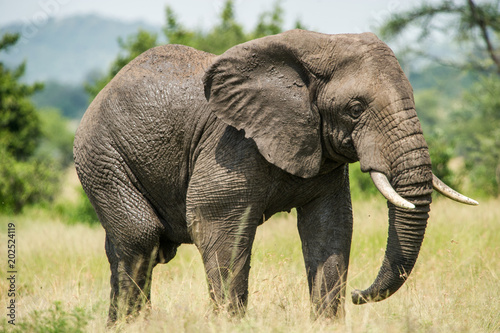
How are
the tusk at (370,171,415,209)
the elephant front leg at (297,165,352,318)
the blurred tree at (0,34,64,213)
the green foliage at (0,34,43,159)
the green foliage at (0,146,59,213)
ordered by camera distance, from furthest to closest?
the green foliage at (0,34,43,159) → the blurred tree at (0,34,64,213) → the green foliage at (0,146,59,213) → the elephant front leg at (297,165,352,318) → the tusk at (370,171,415,209)

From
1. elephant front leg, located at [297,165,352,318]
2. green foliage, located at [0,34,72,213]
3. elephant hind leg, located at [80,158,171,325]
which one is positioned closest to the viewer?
elephant front leg, located at [297,165,352,318]

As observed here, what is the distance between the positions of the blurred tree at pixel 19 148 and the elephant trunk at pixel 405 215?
11474 mm

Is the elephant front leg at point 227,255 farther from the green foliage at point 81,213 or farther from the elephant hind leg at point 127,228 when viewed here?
the green foliage at point 81,213

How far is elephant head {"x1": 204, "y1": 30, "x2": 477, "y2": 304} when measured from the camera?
416 centimetres

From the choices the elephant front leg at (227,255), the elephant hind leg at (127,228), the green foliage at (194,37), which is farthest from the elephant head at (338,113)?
the green foliage at (194,37)

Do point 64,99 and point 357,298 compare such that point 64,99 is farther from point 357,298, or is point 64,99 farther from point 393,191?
point 393,191

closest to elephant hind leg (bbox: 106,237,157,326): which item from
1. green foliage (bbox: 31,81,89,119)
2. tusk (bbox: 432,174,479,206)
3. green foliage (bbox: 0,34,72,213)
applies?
tusk (bbox: 432,174,479,206)

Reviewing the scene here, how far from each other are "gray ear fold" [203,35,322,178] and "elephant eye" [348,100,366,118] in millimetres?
298

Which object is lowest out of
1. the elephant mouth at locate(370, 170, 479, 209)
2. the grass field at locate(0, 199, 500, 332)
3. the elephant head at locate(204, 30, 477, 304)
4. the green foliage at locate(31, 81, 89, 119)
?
the green foliage at locate(31, 81, 89, 119)

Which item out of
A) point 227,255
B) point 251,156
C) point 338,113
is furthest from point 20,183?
point 338,113

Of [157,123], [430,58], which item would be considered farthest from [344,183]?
[430,58]

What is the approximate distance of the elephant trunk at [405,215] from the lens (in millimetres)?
4105

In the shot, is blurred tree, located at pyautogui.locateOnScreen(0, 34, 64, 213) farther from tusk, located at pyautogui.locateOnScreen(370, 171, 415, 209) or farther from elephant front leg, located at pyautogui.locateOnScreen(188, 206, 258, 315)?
tusk, located at pyautogui.locateOnScreen(370, 171, 415, 209)

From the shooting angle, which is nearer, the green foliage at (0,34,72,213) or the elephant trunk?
the elephant trunk
